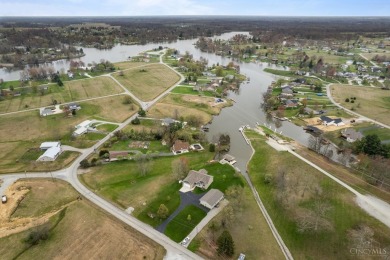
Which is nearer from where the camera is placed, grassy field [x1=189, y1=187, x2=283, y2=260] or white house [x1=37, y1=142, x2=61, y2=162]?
grassy field [x1=189, y1=187, x2=283, y2=260]

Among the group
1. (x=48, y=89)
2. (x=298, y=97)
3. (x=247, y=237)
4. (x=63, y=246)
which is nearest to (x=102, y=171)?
(x=63, y=246)

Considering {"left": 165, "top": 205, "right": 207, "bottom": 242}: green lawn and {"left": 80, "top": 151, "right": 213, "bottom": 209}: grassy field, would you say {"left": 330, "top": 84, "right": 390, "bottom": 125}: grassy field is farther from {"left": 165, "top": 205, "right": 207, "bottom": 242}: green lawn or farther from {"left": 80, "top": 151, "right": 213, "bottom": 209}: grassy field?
{"left": 165, "top": 205, "right": 207, "bottom": 242}: green lawn

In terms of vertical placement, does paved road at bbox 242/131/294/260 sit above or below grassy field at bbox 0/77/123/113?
below

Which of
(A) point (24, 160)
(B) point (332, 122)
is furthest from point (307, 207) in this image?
(A) point (24, 160)

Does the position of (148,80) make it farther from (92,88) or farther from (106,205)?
(106,205)

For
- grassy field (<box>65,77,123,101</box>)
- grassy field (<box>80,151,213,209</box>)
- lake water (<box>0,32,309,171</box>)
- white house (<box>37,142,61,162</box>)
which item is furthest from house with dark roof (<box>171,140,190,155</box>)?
grassy field (<box>65,77,123,101</box>)

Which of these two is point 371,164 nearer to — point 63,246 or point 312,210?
point 312,210
